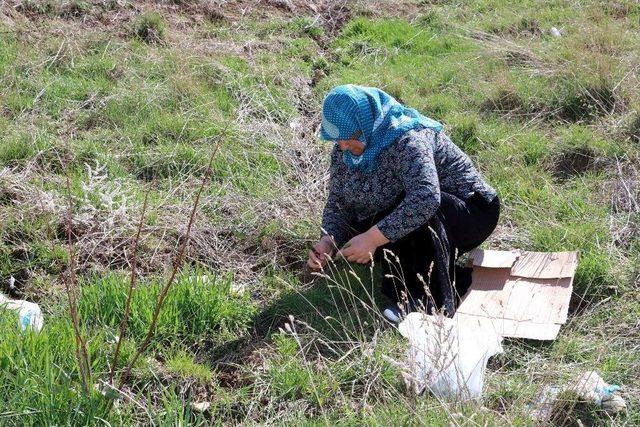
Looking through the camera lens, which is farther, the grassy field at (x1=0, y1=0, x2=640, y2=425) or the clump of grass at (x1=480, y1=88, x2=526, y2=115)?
the clump of grass at (x1=480, y1=88, x2=526, y2=115)

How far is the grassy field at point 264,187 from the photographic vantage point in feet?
11.0

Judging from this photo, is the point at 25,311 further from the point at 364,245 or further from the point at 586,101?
the point at 586,101

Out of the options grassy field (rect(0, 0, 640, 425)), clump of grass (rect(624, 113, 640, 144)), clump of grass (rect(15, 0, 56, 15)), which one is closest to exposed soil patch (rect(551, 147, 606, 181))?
grassy field (rect(0, 0, 640, 425))

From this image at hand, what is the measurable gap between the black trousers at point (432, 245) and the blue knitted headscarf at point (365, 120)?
376 millimetres

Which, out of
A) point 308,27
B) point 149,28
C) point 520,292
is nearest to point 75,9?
point 149,28

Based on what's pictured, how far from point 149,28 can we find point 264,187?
9.15 ft

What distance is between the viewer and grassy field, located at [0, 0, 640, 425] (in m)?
3.34

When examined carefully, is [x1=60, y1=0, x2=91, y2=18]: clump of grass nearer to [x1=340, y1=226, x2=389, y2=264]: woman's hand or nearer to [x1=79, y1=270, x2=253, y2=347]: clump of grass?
[x1=79, y1=270, x2=253, y2=347]: clump of grass

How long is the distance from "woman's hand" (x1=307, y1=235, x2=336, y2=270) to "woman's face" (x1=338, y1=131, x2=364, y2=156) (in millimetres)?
456

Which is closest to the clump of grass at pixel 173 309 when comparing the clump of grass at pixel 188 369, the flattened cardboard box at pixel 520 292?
the clump of grass at pixel 188 369

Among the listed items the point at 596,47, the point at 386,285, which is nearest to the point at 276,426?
the point at 386,285

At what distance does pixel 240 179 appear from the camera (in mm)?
5164

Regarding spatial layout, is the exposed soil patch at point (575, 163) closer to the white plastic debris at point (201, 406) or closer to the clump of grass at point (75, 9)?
the white plastic debris at point (201, 406)

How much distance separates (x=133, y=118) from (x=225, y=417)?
3.01m
